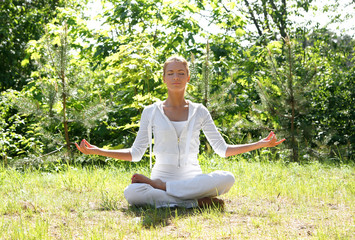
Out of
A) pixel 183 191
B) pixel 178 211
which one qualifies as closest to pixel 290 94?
pixel 183 191

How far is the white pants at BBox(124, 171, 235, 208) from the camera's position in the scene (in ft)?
11.8

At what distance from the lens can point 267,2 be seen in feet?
45.3

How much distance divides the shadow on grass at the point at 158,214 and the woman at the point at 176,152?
0.21 ft

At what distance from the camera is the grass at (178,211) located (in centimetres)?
282

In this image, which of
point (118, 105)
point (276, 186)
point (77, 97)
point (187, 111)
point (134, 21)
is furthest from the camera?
point (134, 21)

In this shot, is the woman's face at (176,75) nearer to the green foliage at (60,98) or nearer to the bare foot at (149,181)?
the bare foot at (149,181)

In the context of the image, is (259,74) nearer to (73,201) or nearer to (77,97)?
(77,97)

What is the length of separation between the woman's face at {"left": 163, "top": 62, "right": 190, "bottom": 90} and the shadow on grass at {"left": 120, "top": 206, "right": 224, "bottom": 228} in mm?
1075

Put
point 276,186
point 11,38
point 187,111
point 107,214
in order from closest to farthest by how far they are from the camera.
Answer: point 107,214 < point 187,111 < point 276,186 < point 11,38

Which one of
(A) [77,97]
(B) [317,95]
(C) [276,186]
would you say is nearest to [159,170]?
(C) [276,186]

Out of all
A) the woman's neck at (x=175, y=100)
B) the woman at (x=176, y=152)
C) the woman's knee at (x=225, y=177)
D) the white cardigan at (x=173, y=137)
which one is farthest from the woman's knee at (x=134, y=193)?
the woman's neck at (x=175, y=100)

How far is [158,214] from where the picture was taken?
134 inches

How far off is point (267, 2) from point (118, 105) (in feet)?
28.7

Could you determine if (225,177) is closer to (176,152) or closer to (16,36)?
(176,152)
